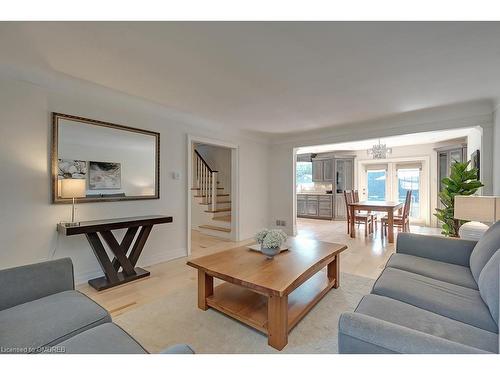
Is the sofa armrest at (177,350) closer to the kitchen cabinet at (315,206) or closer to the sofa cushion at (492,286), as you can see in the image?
the sofa cushion at (492,286)

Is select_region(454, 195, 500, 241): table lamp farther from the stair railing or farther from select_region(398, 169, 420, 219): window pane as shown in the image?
select_region(398, 169, 420, 219): window pane

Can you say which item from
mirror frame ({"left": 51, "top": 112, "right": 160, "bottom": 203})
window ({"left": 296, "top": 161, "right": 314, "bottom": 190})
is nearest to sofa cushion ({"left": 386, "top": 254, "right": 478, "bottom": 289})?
mirror frame ({"left": 51, "top": 112, "right": 160, "bottom": 203})

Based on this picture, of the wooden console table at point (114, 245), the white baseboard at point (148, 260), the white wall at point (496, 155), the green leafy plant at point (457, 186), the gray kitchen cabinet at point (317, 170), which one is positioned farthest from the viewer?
the gray kitchen cabinet at point (317, 170)

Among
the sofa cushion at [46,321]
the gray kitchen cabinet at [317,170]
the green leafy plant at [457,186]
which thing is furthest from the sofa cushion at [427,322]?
the gray kitchen cabinet at [317,170]

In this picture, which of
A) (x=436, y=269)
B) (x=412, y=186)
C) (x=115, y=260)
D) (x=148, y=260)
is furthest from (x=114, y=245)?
(x=412, y=186)

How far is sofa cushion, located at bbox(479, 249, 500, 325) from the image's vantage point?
47.1 inches

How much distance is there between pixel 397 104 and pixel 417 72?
0.98m

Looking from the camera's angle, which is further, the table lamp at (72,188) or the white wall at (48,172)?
the table lamp at (72,188)

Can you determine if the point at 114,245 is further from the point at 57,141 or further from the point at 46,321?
the point at 46,321

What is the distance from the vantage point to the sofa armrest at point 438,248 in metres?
2.02

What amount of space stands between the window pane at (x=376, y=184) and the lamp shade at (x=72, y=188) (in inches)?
291

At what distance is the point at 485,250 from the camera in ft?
5.50

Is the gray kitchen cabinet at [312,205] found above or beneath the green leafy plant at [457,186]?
beneath

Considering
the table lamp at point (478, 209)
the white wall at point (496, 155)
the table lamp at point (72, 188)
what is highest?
the white wall at point (496, 155)
